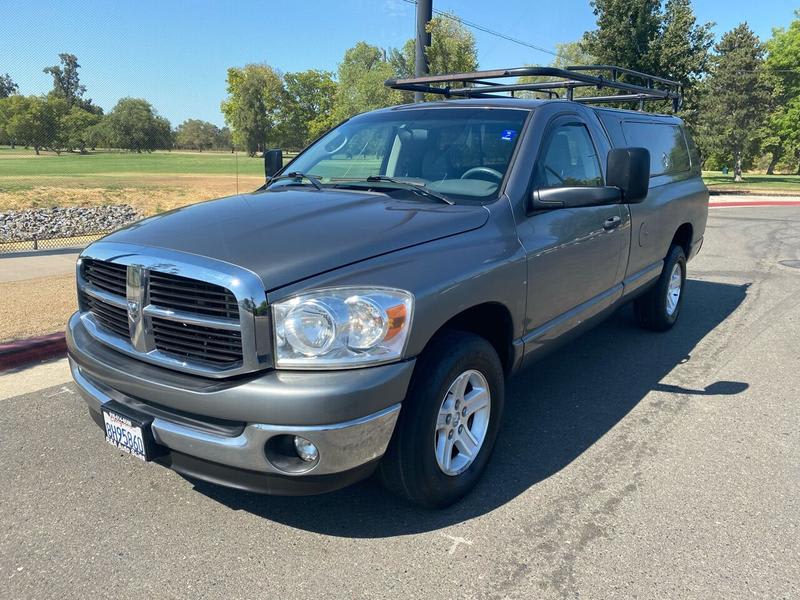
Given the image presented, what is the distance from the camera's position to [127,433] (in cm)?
261

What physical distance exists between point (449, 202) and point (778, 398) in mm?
2916

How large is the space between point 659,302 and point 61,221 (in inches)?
580

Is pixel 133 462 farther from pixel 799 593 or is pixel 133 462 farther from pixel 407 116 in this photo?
pixel 799 593

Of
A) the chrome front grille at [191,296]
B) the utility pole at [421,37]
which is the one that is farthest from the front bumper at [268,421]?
the utility pole at [421,37]

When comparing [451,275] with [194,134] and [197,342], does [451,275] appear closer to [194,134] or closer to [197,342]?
[197,342]

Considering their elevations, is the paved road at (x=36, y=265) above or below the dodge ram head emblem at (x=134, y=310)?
below

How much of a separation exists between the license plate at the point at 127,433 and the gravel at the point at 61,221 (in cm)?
1207

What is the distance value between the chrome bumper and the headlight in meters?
0.23

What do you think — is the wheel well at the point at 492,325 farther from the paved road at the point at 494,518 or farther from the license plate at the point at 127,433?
the license plate at the point at 127,433

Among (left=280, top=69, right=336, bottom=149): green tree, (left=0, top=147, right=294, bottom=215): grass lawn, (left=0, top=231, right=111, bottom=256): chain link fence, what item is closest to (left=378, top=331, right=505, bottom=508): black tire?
(left=0, top=231, right=111, bottom=256): chain link fence

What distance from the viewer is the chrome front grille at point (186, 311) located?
2.34 metres

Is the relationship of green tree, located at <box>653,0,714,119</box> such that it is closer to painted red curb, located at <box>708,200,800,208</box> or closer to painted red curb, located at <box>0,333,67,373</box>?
painted red curb, located at <box>708,200,800,208</box>

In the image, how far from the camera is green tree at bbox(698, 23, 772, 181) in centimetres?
4181

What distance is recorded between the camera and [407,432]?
8.52 ft
